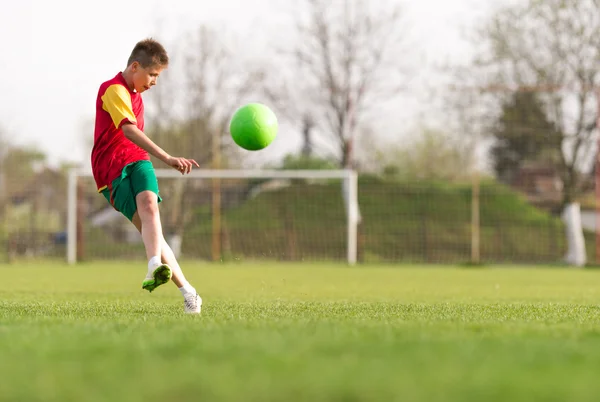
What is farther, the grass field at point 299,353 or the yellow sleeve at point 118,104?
the yellow sleeve at point 118,104

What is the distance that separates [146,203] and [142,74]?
3.14ft

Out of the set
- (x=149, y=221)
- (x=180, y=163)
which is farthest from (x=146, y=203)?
(x=180, y=163)

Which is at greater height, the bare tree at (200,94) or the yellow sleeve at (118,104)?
the bare tree at (200,94)

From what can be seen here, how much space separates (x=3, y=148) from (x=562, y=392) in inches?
1403

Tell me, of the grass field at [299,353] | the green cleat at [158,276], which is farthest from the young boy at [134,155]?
the grass field at [299,353]

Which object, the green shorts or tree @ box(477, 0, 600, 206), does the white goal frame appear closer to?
tree @ box(477, 0, 600, 206)

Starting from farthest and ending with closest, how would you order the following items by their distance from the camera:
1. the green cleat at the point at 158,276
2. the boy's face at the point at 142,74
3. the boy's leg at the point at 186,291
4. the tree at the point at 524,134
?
the tree at the point at 524,134
the boy's face at the point at 142,74
the boy's leg at the point at 186,291
the green cleat at the point at 158,276

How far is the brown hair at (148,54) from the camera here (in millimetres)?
6684

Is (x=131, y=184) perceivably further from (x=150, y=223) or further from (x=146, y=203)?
(x=150, y=223)

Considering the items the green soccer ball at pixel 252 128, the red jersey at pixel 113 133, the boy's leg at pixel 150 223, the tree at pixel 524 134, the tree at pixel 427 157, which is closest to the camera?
the boy's leg at pixel 150 223

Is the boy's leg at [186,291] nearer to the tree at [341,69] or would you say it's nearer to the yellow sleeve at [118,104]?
the yellow sleeve at [118,104]

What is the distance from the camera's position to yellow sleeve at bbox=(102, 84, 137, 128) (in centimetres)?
656

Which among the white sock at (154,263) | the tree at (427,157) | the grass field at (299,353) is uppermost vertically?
the tree at (427,157)

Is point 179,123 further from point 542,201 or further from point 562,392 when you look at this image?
point 562,392
